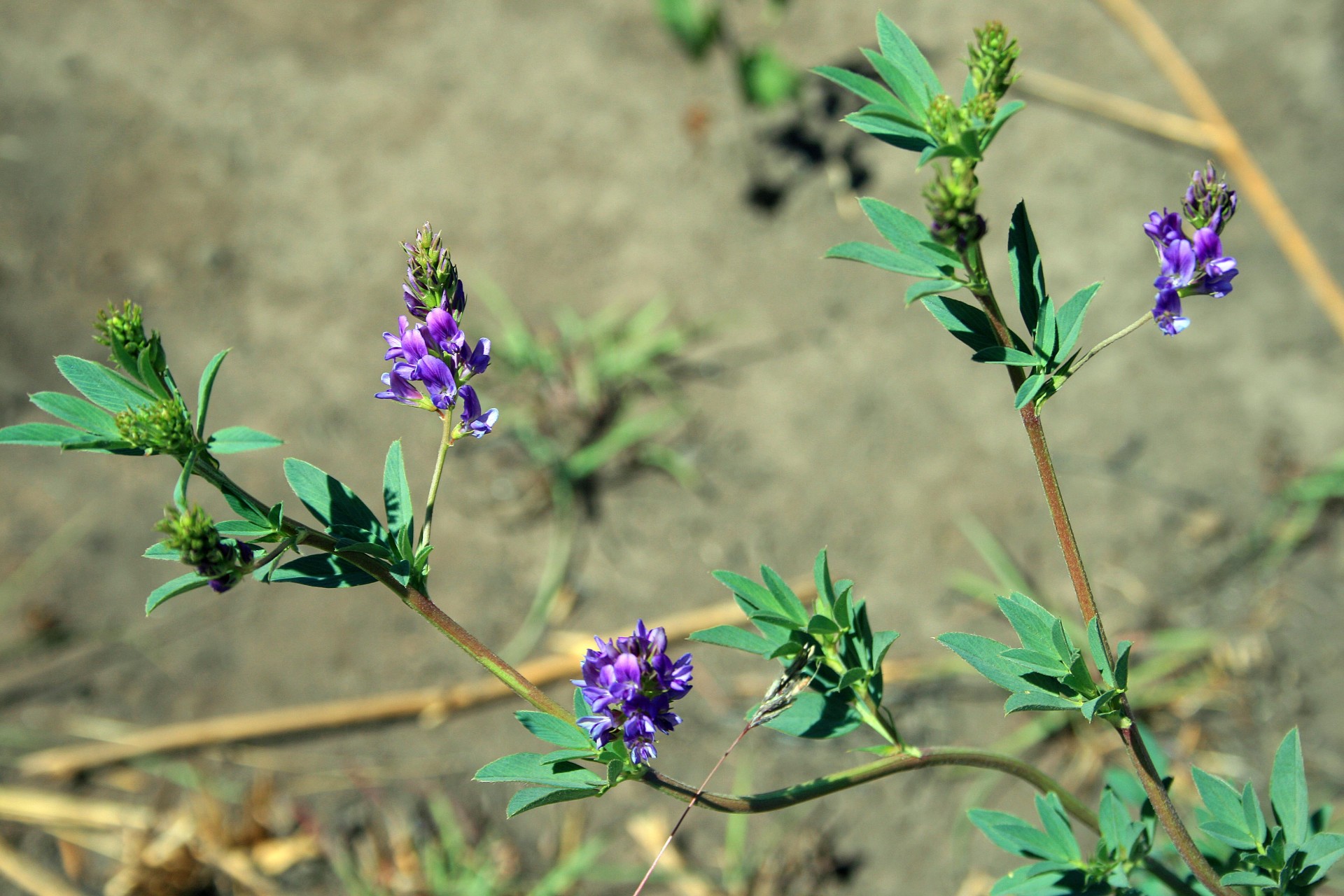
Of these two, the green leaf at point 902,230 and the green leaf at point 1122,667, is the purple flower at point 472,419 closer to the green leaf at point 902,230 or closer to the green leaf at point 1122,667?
the green leaf at point 902,230

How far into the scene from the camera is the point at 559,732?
125 cm

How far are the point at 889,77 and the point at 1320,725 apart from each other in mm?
2692

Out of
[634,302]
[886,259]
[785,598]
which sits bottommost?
[785,598]

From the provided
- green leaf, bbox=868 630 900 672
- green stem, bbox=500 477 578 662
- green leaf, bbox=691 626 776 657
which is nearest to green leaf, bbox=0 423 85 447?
green leaf, bbox=691 626 776 657

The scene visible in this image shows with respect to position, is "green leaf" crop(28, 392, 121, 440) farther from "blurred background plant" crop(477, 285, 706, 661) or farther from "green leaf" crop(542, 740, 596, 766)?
"blurred background plant" crop(477, 285, 706, 661)

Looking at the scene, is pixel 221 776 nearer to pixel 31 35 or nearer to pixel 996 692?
pixel 996 692

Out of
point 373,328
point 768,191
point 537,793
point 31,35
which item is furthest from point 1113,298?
point 31,35

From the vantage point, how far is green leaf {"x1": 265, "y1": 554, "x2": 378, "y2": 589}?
46.7 inches

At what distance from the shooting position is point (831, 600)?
4.52 feet

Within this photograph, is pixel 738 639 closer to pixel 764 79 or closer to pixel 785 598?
pixel 785 598

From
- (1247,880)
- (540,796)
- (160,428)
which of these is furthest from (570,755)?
(1247,880)

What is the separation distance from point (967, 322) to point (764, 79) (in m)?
2.98

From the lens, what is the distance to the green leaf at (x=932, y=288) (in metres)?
1.11

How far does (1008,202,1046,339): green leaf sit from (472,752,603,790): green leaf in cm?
74
